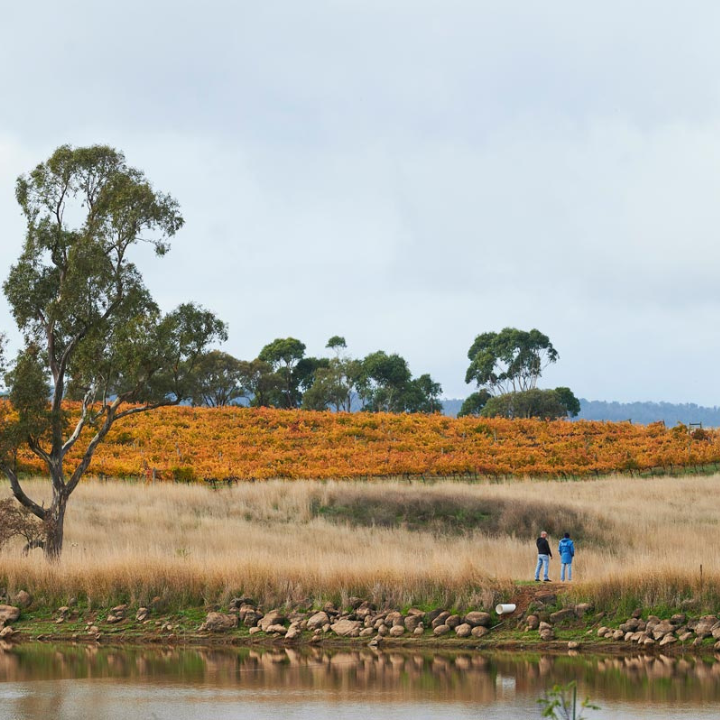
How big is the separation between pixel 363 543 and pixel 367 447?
30320 millimetres

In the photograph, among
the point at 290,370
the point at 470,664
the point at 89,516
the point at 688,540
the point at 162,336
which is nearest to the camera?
the point at 470,664

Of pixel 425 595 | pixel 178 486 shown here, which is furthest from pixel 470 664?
pixel 178 486

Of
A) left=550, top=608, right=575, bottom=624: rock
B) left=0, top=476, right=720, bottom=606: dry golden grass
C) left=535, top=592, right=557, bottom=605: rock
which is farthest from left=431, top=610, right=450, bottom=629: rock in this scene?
left=550, top=608, right=575, bottom=624: rock

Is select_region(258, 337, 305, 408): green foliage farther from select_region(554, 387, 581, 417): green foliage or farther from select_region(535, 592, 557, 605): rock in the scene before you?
select_region(535, 592, 557, 605): rock

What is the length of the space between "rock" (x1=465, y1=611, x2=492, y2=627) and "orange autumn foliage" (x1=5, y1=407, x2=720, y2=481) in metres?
31.0

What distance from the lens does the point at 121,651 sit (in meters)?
22.2

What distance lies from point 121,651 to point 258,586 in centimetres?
368

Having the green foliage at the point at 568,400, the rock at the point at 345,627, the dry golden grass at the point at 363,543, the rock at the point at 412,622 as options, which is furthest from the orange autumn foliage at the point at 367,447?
the green foliage at the point at 568,400

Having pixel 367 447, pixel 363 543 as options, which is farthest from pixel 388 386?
pixel 363 543

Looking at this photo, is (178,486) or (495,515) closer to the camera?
(495,515)

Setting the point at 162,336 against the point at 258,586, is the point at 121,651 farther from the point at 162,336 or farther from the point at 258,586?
the point at 162,336

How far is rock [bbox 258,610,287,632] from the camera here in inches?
926

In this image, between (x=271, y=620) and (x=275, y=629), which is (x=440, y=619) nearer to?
(x=275, y=629)

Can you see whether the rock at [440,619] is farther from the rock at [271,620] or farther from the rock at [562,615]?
the rock at [271,620]
